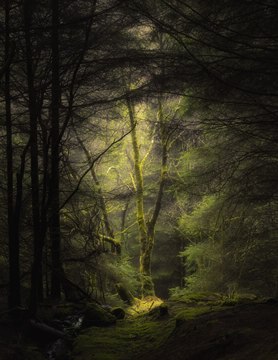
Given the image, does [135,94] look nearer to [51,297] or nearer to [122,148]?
[51,297]

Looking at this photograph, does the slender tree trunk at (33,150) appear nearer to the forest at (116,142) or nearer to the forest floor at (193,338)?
the forest at (116,142)

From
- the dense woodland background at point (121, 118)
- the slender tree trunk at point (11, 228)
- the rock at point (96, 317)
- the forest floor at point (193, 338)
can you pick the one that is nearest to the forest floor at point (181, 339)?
the forest floor at point (193, 338)

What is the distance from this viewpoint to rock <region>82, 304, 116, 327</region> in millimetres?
5863

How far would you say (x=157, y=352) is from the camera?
436cm

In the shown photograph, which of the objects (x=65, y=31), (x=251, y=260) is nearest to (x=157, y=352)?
(x=65, y=31)

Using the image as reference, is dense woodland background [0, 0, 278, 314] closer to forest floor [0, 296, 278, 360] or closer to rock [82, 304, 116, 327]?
rock [82, 304, 116, 327]

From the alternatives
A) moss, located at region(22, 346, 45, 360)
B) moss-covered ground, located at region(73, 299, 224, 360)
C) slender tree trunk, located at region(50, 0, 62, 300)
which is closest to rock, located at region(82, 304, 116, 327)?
moss-covered ground, located at region(73, 299, 224, 360)

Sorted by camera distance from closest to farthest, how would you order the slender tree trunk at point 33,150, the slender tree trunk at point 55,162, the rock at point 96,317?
1. the slender tree trunk at point 33,150
2. the slender tree trunk at point 55,162
3. the rock at point 96,317

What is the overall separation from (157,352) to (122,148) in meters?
12.0

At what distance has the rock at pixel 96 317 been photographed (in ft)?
19.2

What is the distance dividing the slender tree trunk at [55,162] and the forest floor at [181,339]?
4.74ft

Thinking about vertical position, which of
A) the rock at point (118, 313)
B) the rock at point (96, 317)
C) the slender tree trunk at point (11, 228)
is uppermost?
the slender tree trunk at point (11, 228)

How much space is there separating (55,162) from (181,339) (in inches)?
110

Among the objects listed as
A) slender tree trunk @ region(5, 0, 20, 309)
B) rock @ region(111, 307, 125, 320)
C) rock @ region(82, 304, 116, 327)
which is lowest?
rock @ region(111, 307, 125, 320)
